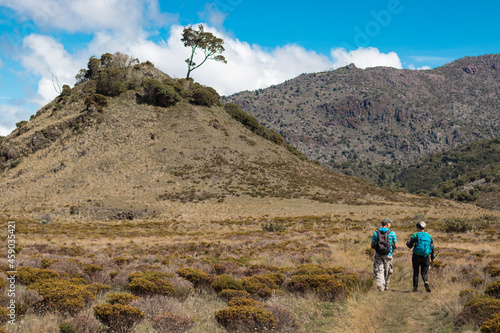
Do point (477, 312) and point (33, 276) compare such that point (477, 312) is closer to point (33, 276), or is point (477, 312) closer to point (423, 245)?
point (423, 245)

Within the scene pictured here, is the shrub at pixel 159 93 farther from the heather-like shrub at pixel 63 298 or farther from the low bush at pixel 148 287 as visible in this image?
the heather-like shrub at pixel 63 298

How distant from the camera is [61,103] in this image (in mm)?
78750

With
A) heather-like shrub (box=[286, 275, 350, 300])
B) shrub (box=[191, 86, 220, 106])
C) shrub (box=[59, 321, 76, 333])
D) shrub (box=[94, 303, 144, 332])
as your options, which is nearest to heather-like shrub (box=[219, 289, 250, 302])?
heather-like shrub (box=[286, 275, 350, 300])

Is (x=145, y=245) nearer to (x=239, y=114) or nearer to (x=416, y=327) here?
(x=416, y=327)

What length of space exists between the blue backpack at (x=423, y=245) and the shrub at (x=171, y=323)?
7.85m

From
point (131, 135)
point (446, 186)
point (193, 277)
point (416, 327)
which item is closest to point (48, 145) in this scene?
point (131, 135)

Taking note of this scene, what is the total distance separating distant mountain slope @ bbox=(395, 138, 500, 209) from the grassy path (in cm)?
11990

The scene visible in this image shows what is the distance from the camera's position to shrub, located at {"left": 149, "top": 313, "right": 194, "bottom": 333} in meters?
5.91

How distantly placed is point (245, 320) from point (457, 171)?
668ft

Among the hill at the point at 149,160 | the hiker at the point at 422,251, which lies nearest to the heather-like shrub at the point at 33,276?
the hiker at the point at 422,251

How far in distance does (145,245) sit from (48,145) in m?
58.5

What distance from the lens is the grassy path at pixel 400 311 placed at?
6.96 m

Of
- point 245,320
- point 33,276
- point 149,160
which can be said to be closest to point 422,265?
point 245,320

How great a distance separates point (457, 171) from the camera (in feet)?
564
